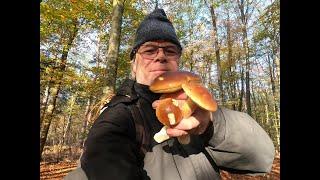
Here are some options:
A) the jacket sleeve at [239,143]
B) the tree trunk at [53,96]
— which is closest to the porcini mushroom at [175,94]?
the jacket sleeve at [239,143]

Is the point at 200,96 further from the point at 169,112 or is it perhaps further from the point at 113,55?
the point at 113,55

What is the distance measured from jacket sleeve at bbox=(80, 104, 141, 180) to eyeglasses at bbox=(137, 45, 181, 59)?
0.36m

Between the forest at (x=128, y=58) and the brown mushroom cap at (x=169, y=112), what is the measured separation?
3846 mm

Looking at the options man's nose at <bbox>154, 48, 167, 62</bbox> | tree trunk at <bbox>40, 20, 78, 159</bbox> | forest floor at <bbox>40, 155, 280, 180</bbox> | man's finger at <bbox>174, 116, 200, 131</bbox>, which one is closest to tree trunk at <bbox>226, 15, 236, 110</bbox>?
forest floor at <bbox>40, 155, 280, 180</bbox>

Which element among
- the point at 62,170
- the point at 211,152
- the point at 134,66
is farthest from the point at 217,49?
the point at 211,152

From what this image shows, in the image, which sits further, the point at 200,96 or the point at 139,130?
the point at 139,130

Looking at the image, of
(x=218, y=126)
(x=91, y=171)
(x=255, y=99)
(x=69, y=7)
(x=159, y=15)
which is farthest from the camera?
(x=255, y=99)

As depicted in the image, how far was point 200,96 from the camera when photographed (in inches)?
36.4

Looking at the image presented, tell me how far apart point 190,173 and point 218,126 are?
0.68 feet

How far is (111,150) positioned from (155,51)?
1.70 ft

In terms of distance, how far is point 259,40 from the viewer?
35.9 feet

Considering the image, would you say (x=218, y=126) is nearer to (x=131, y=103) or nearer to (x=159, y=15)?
(x=131, y=103)

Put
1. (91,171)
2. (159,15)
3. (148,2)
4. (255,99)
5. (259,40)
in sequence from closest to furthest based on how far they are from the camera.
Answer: (91,171), (159,15), (148,2), (259,40), (255,99)
